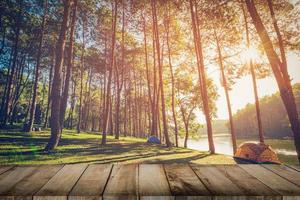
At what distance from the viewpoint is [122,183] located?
68.0 inches

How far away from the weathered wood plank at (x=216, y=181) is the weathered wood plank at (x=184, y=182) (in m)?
0.05

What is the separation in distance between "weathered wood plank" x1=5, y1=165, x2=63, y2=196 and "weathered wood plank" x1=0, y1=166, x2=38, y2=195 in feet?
0.09

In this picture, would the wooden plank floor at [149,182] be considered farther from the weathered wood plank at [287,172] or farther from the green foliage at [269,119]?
the green foliage at [269,119]

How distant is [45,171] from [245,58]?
74.0ft

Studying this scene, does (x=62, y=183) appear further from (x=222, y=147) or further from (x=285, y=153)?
(x=222, y=147)

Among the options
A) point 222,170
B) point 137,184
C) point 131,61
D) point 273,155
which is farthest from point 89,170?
point 131,61

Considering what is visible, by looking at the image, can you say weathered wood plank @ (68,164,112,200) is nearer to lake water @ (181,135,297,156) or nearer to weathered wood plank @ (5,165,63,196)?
weathered wood plank @ (5,165,63,196)

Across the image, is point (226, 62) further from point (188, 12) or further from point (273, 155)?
point (273, 155)

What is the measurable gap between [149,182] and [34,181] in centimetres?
90

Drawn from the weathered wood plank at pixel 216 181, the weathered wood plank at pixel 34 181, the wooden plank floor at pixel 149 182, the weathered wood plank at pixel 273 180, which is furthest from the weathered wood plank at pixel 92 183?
the weathered wood plank at pixel 273 180

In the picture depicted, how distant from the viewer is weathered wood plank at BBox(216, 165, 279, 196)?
1578 mm

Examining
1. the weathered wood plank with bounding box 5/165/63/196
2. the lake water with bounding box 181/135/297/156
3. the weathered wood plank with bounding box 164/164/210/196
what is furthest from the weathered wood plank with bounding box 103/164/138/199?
the lake water with bounding box 181/135/297/156

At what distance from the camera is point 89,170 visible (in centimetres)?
210

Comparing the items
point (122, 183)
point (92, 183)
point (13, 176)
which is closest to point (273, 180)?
point (122, 183)
